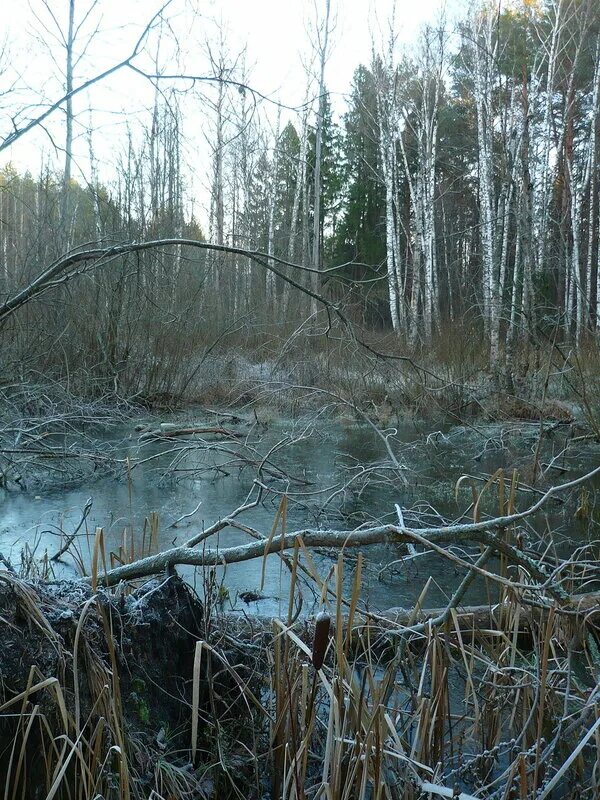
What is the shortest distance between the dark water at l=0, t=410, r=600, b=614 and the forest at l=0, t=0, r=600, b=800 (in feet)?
0.15

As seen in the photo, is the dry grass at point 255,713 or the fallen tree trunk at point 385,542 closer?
the dry grass at point 255,713

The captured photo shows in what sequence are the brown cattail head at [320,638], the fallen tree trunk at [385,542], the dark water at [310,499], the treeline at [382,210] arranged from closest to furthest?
the brown cattail head at [320,638], the fallen tree trunk at [385,542], the dark water at [310,499], the treeline at [382,210]

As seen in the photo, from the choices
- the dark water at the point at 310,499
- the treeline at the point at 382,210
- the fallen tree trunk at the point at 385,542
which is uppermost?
the treeline at the point at 382,210

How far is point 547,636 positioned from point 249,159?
85.5 feet

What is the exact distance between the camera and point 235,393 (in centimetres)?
1255

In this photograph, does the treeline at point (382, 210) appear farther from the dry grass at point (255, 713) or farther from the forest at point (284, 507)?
the dry grass at point (255, 713)

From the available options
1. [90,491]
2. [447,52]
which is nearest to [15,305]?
[90,491]

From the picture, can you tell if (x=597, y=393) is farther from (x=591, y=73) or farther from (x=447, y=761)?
(x=591, y=73)

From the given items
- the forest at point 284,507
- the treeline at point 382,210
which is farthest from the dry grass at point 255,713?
the treeline at point 382,210

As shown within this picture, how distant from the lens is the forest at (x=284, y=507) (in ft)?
6.82

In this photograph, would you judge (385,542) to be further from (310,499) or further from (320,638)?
(310,499)

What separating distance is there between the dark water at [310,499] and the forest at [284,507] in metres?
0.05

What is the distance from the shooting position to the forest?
208cm

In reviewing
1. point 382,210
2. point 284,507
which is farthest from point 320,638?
point 382,210
